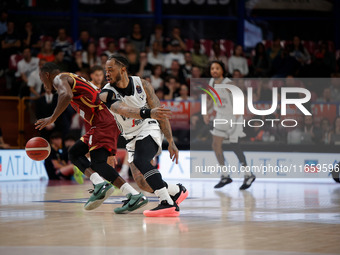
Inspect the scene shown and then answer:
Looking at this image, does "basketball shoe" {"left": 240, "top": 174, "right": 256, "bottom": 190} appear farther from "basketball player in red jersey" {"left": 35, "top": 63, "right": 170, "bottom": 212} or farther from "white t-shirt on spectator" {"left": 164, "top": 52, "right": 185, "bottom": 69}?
"white t-shirt on spectator" {"left": 164, "top": 52, "right": 185, "bottom": 69}

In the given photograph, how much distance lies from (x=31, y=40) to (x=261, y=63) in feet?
20.7

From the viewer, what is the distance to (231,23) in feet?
72.4

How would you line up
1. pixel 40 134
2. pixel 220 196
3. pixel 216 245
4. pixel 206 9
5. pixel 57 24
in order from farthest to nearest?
1. pixel 206 9
2. pixel 57 24
3. pixel 40 134
4. pixel 220 196
5. pixel 216 245

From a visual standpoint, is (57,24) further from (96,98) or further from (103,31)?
(96,98)

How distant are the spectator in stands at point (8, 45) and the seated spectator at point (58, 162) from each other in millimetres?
3204

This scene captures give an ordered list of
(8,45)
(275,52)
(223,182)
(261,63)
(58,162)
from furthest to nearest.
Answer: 1. (275,52)
2. (261,63)
3. (8,45)
4. (58,162)
5. (223,182)

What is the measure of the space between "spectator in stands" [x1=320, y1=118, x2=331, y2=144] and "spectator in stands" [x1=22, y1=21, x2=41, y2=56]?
25.4ft

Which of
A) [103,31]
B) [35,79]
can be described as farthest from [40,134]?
[103,31]

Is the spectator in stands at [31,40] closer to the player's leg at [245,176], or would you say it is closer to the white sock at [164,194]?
the player's leg at [245,176]

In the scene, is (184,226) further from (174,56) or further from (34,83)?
(174,56)

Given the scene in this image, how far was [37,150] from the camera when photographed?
9.13 metres

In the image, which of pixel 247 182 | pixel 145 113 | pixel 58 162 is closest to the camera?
pixel 145 113

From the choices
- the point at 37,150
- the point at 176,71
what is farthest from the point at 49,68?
the point at 176,71

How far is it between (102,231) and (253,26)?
1650cm
